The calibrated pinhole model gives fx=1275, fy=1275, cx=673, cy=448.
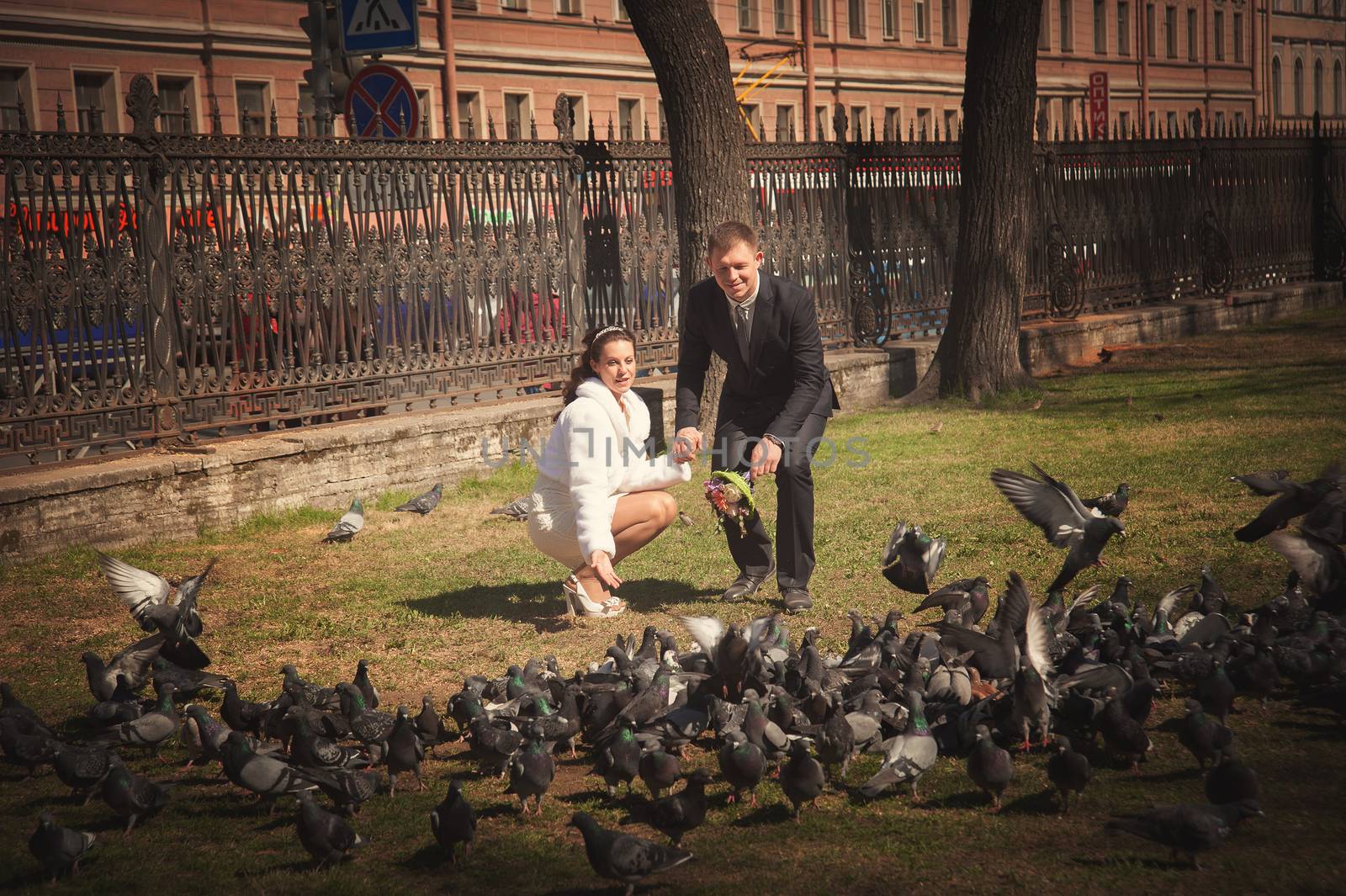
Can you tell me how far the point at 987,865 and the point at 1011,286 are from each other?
11.2 m

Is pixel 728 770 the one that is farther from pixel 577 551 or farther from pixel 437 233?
pixel 437 233

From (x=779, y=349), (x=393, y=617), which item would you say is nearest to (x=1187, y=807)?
(x=779, y=349)

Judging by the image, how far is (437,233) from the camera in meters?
11.8

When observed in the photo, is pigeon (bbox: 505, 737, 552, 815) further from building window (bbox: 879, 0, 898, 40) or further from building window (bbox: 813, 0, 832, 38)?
building window (bbox: 879, 0, 898, 40)

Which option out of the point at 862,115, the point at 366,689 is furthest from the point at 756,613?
the point at 862,115

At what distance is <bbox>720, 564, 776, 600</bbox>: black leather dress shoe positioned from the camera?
751 centimetres

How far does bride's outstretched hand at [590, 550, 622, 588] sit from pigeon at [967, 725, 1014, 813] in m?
2.46

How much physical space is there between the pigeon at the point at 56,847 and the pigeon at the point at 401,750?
112 cm

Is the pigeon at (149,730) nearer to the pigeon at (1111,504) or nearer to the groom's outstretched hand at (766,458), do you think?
the groom's outstretched hand at (766,458)

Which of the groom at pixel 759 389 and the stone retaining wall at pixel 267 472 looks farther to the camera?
the stone retaining wall at pixel 267 472

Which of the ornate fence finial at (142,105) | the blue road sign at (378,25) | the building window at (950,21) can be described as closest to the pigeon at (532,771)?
the ornate fence finial at (142,105)

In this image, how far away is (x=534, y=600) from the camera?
25.7ft

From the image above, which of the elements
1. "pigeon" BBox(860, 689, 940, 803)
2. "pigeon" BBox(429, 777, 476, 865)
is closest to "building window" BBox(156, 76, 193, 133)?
"pigeon" BBox(429, 777, 476, 865)

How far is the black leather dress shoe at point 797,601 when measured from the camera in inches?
283
